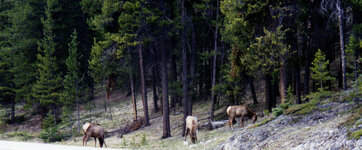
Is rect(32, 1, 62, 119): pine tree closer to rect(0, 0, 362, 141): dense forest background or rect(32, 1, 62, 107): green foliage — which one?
rect(32, 1, 62, 107): green foliage

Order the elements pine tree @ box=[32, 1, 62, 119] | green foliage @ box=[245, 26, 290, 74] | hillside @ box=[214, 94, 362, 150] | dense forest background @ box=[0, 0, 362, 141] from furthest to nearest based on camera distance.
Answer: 1. pine tree @ box=[32, 1, 62, 119]
2. dense forest background @ box=[0, 0, 362, 141]
3. green foliage @ box=[245, 26, 290, 74]
4. hillside @ box=[214, 94, 362, 150]

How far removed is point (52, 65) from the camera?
34.2 metres

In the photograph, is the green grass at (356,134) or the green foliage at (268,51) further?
the green foliage at (268,51)

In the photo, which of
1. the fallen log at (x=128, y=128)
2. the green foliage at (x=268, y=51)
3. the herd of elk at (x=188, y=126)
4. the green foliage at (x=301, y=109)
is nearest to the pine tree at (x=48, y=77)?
the fallen log at (x=128, y=128)

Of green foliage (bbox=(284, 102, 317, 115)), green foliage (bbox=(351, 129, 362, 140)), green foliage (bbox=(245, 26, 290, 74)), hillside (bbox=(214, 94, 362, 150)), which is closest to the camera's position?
green foliage (bbox=(351, 129, 362, 140))

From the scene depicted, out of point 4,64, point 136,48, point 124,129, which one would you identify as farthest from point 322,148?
point 4,64

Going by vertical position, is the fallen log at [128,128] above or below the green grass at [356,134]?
below

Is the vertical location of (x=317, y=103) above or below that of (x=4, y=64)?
below

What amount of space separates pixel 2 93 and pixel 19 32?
27.3 feet

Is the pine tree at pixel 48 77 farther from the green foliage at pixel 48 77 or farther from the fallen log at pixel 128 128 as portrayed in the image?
the fallen log at pixel 128 128

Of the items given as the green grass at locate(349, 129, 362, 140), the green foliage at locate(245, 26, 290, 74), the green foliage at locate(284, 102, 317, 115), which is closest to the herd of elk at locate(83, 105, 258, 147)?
the green foliage at locate(245, 26, 290, 74)

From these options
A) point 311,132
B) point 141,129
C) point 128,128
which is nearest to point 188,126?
point 311,132

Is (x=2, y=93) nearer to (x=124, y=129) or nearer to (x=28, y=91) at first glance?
(x=28, y=91)

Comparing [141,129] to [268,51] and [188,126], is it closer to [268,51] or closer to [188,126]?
[188,126]
